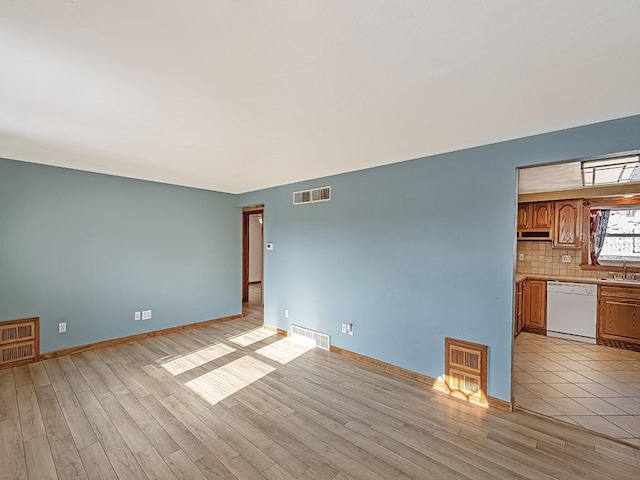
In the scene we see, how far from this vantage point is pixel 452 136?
2551 millimetres

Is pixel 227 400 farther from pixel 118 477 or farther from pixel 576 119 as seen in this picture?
pixel 576 119

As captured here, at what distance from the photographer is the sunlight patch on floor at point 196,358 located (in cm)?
341

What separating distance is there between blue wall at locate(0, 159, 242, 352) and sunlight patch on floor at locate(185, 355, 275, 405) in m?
1.92

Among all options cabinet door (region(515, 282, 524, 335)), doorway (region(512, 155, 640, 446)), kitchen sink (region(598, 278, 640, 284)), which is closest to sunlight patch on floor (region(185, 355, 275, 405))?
doorway (region(512, 155, 640, 446))

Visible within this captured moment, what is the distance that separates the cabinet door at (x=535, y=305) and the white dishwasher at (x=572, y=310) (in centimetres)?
7

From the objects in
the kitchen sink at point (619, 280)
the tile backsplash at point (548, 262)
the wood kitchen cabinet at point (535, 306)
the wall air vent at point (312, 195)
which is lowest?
the wood kitchen cabinet at point (535, 306)

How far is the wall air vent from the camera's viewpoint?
4.12 metres

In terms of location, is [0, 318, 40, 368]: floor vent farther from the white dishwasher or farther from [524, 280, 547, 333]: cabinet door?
the white dishwasher

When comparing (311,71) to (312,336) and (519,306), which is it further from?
(519,306)

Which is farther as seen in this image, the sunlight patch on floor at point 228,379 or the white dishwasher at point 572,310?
the white dishwasher at point 572,310

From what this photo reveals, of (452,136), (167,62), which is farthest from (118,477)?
(452,136)

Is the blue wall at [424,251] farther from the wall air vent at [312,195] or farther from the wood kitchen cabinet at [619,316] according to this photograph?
the wood kitchen cabinet at [619,316]

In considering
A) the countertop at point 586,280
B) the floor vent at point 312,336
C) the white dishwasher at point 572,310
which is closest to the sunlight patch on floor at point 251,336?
the floor vent at point 312,336

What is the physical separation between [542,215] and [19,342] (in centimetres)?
788
